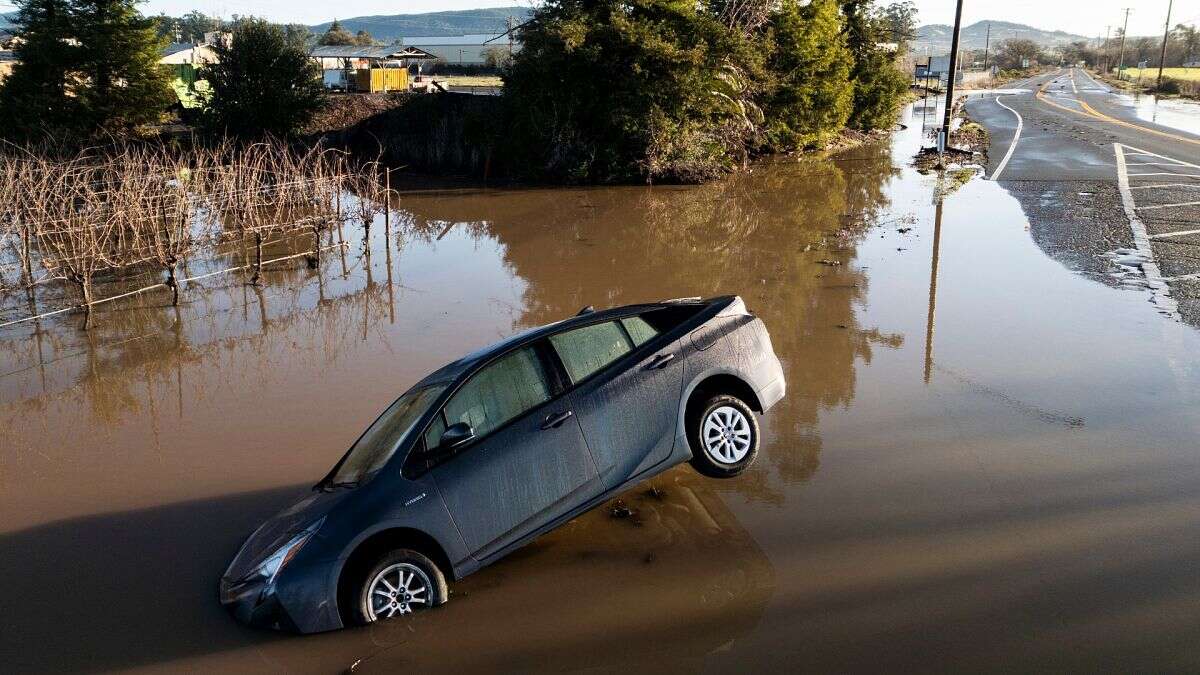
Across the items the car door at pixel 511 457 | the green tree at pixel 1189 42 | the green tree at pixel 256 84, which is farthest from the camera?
the green tree at pixel 1189 42

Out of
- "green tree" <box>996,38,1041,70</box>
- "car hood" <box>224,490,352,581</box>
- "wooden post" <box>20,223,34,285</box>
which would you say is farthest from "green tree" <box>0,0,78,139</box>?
"green tree" <box>996,38,1041,70</box>

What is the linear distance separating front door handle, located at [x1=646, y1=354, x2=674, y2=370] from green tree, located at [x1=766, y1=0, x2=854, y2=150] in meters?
28.4

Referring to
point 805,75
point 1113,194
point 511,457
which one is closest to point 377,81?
point 805,75

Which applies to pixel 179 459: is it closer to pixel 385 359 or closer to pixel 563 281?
pixel 385 359

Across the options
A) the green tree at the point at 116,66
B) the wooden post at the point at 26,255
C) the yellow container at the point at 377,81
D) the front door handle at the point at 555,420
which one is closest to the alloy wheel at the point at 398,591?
the front door handle at the point at 555,420

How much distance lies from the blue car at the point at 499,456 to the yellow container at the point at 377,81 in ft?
146

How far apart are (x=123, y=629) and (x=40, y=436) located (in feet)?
13.9

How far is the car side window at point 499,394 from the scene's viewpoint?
5770 millimetres

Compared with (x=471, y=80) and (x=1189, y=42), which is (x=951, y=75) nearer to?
(x=471, y=80)

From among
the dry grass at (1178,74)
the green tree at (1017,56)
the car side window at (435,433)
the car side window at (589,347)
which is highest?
the green tree at (1017,56)

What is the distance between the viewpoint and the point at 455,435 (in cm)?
554

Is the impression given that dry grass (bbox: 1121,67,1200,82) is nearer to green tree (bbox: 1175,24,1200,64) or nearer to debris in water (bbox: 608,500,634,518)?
green tree (bbox: 1175,24,1200,64)

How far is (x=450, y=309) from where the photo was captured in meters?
13.6

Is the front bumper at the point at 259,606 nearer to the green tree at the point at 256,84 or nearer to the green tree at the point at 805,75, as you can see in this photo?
the green tree at the point at 256,84
